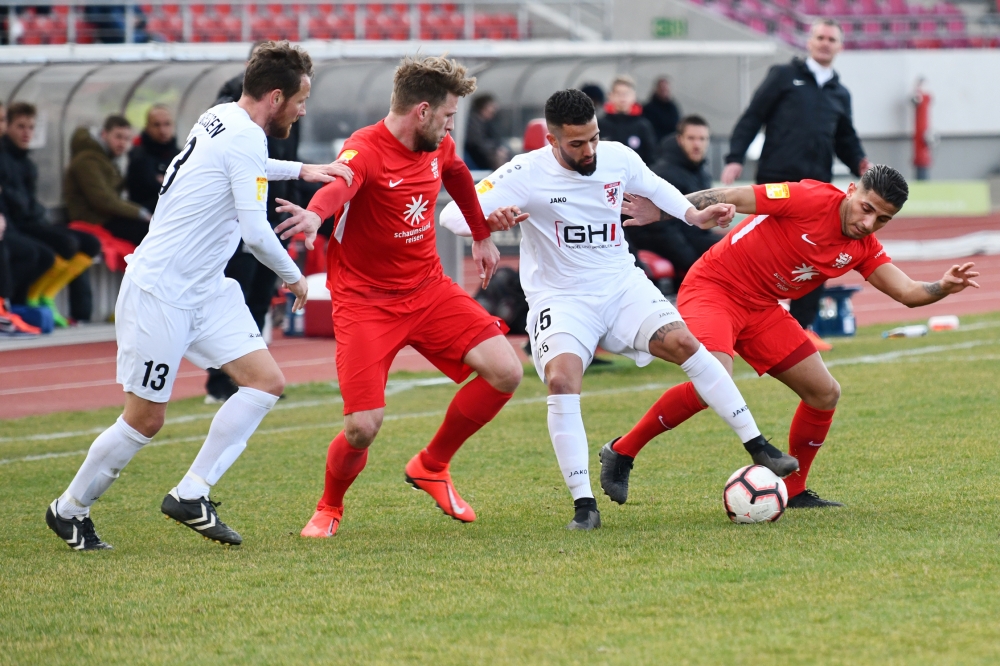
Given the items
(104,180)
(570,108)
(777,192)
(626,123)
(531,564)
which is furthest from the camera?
(104,180)

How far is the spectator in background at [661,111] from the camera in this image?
18.0 metres

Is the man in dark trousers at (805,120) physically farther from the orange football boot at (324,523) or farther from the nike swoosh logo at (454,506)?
the orange football boot at (324,523)

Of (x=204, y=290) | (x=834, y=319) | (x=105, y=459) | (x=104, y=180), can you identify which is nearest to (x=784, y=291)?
(x=204, y=290)

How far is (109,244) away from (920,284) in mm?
9761

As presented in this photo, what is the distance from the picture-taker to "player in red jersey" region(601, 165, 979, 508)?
5984 mm

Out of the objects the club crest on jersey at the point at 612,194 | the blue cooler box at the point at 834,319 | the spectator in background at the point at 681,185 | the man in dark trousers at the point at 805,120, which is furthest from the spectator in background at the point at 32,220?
the club crest on jersey at the point at 612,194

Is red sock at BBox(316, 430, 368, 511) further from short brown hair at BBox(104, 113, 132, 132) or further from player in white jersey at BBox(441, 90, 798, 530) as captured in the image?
short brown hair at BBox(104, 113, 132, 132)

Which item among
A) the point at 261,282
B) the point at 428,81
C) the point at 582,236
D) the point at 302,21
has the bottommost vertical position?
the point at 261,282

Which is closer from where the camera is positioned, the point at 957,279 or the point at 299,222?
the point at 299,222

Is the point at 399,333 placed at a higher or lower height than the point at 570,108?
lower

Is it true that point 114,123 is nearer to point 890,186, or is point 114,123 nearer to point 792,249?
point 792,249

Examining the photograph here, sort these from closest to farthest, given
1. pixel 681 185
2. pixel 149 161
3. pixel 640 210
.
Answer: pixel 640 210 → pixel 681 185 → pixel 149 161

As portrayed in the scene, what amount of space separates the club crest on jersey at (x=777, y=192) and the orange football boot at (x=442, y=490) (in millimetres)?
1954

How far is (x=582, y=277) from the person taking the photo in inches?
235
